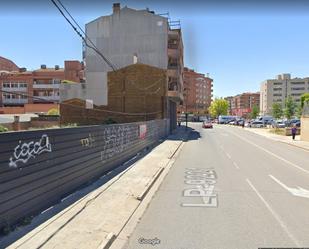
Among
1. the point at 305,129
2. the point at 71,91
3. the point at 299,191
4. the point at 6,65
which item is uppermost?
the point at 6,65

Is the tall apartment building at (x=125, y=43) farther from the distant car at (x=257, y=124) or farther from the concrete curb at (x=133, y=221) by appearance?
the distant car at (x=257, y=124)

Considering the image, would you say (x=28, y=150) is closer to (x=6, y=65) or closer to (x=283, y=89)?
(x=6, y=65)

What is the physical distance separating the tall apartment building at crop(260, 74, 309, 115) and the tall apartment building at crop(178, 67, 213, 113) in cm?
2643

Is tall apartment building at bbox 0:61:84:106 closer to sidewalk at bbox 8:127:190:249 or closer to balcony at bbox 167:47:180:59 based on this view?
balcony at bbox 167:47:180:59

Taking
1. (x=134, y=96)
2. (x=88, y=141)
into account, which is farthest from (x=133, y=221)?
(x=134, y=96)

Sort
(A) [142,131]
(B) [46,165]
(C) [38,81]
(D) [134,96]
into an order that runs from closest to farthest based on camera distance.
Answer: (B) [46,165]
(A) [142,131]
(D) [134,96]
(C) [38,81]

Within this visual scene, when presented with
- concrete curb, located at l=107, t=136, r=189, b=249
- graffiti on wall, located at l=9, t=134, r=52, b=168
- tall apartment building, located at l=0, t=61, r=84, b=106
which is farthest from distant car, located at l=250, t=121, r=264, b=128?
graffiti on wall, located at l=9, t=134, r=52, b=168

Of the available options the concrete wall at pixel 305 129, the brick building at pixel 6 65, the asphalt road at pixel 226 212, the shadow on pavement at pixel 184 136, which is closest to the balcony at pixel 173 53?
the shadow on pavement at pixel 184 136

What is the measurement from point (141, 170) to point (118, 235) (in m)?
7.76

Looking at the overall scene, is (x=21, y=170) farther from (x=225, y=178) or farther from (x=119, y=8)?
(x=119, y=8)

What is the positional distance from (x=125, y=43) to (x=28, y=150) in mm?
37838

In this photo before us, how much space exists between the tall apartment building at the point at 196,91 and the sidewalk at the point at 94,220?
123m

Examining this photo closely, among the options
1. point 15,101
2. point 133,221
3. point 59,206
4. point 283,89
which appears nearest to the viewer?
point 133,221

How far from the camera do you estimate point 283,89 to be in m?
163
